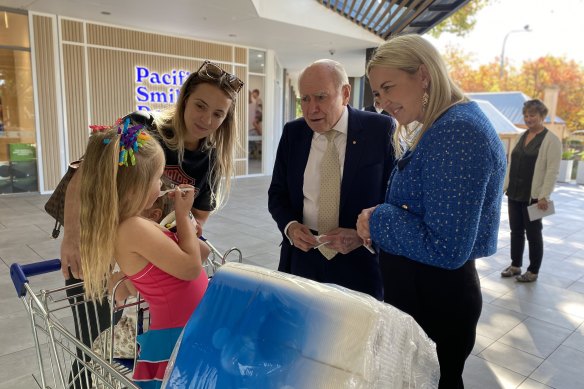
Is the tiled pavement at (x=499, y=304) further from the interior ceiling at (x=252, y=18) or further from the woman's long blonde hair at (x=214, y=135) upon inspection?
the interior ceiling at (x=252, y=18)

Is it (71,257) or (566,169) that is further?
(566,169)

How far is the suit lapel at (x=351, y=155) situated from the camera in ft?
6.82

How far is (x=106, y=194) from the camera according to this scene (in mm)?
1367

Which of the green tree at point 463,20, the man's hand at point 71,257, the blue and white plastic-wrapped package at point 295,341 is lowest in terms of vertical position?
the man's hand at point 71,257

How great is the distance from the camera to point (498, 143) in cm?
138

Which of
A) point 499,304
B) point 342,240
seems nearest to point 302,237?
point 342,240

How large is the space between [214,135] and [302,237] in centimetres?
72

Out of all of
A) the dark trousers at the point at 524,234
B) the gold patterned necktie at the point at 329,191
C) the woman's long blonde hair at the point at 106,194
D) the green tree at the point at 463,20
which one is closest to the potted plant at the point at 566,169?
the green tree at the point at 463,20

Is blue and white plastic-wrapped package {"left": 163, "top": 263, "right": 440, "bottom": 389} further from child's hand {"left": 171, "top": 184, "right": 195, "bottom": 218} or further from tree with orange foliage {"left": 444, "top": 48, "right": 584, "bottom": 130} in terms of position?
tree with orange foliage {"left": 444, "top": 48, "right": 584, "bottom": 130}

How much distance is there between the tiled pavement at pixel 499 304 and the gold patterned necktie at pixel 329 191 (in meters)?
1.61

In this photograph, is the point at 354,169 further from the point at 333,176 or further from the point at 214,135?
the point at 214,135

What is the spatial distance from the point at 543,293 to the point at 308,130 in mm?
3552

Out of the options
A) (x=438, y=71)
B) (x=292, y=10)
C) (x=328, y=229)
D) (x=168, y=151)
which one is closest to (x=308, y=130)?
(x=328, y=229)

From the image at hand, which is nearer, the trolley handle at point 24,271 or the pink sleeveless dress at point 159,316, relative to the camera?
the pink sleeveless dress at point 159,316
